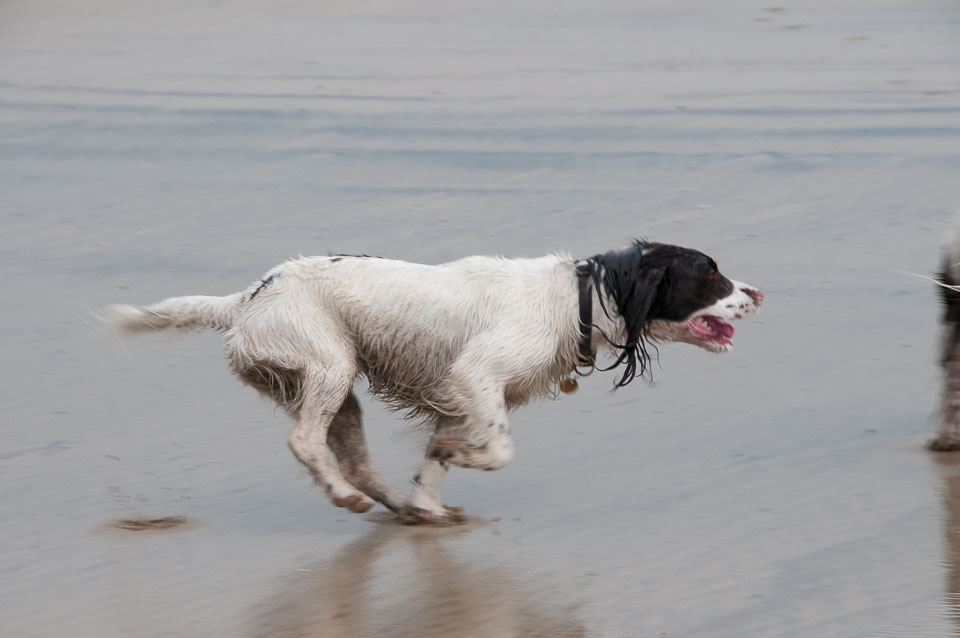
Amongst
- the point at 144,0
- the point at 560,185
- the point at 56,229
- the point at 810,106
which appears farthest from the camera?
the point at 144,0

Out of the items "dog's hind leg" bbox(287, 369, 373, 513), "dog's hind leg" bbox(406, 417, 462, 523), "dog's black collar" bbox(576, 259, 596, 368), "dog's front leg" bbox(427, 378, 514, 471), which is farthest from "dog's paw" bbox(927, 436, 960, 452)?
"dog's hind leg" bbox(287, 369, 373, 513)

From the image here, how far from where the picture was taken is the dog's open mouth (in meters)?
6.37

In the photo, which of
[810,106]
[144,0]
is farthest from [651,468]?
[144,0]

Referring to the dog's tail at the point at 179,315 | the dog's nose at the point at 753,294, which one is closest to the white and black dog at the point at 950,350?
the dog's nose at the point at 753,294

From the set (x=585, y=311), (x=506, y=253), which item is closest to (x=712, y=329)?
(x=585, y=311)

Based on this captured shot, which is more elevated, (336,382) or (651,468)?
(336,382)

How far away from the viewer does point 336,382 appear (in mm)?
6242

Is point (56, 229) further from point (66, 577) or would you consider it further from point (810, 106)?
point (810, 106)

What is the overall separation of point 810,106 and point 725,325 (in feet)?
23.5

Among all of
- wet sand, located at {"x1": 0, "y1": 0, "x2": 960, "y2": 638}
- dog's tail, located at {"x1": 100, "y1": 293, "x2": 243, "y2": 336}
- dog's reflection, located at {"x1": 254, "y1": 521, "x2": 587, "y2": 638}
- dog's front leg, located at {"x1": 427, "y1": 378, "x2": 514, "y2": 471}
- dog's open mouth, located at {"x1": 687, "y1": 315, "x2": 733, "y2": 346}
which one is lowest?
wet sand, located at {"x1": 0, "y1": 0, "x2": 960, "y2": 638}

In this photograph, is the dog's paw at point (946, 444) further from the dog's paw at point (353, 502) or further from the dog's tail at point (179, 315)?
the dog's tail at point (179, 315)

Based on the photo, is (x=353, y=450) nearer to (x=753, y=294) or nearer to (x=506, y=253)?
(x=753, y=294)

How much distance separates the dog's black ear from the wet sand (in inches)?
26.4

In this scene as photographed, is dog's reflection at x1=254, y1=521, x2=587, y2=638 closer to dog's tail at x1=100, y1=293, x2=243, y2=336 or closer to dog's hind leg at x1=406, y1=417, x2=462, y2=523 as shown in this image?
dog's hind leg at x1=406, y1=417, x2=462, y2=523
